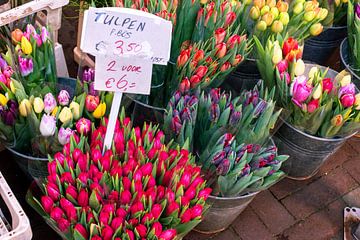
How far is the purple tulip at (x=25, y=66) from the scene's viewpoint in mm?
1526

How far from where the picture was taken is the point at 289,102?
1775 mm

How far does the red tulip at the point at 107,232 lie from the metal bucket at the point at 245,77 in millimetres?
1065

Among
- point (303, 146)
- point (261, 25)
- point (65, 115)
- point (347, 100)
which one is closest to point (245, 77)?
point (261, 25)

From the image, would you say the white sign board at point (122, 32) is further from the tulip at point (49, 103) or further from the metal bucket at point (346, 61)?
the metal bucket at point (346, 61)

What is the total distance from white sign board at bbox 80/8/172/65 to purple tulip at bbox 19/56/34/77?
44 cm

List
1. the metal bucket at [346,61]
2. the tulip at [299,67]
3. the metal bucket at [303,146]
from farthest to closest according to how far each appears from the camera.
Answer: the metal bucket at [346,61] < the metal bucket at [303,146] < the tulip at [299,67]

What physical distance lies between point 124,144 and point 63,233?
0.97ft

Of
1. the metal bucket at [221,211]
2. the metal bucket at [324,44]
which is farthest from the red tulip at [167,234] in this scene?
the metal bucket at [324,44]

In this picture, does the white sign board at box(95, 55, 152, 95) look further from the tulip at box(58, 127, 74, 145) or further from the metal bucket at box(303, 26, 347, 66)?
the metal bucket at box(303, 26, 347, 66)

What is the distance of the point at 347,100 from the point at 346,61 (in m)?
0.65

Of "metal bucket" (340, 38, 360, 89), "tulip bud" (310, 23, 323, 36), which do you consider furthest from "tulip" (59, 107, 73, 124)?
"metal bucket" (340, 38, 360, 89)

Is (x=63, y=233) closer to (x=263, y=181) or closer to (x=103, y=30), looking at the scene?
(x=103, y=30)

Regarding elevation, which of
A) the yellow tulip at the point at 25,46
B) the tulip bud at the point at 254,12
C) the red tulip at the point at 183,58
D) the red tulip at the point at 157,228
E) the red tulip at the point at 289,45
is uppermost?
the tulip bud at the point at 254,12

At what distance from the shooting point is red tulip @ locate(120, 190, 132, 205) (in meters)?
1.16
